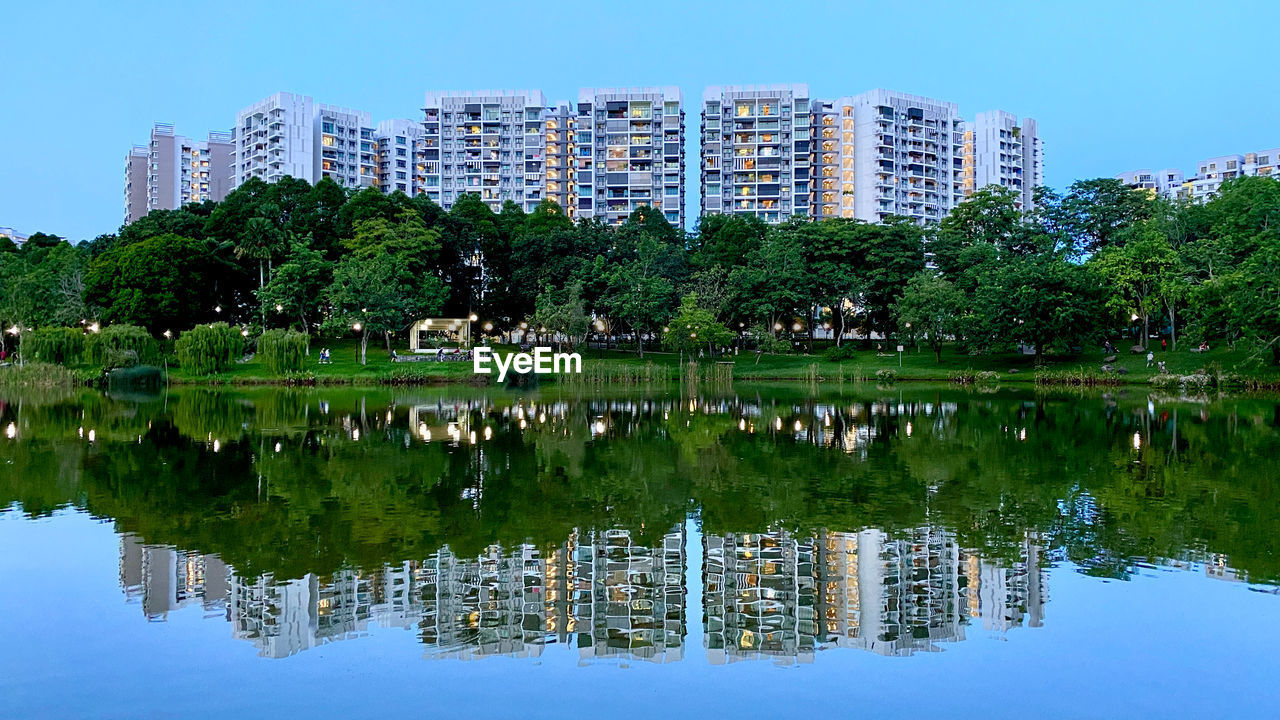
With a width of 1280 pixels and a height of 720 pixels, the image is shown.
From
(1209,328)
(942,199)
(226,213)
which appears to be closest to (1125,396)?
(1209,328)

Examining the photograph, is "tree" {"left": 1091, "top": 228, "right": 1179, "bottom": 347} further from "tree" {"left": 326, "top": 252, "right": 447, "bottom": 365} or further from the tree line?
"tree" {"left": 326, "top": 252, "right": 447, "bottom": 365}

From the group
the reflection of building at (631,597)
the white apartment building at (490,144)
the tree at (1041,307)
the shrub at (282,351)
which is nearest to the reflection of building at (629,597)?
the reflection of building at (631,597)

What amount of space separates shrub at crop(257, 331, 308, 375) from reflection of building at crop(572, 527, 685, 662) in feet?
142

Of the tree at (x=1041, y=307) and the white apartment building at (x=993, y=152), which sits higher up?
the white apartment building at (x=993, y=152)

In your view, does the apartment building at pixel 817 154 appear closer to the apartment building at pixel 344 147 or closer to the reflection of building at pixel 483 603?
the apartment building at pixel 344 147

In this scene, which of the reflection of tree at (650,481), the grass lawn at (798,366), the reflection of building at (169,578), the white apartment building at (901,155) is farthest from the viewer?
the white apartment building at (901,155)

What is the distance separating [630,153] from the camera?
4931 inches

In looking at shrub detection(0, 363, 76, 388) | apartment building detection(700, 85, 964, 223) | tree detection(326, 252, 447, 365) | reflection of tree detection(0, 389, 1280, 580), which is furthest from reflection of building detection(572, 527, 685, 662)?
apartment building detection(700, 85, 964, 223)

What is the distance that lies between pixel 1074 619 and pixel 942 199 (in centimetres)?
13289

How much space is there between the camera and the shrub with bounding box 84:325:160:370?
48.7 m

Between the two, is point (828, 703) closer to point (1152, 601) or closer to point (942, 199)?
point (1152, 601)

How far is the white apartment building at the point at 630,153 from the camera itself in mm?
125125

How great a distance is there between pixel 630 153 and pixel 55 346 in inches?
3403

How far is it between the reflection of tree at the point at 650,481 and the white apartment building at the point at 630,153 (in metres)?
99.5
